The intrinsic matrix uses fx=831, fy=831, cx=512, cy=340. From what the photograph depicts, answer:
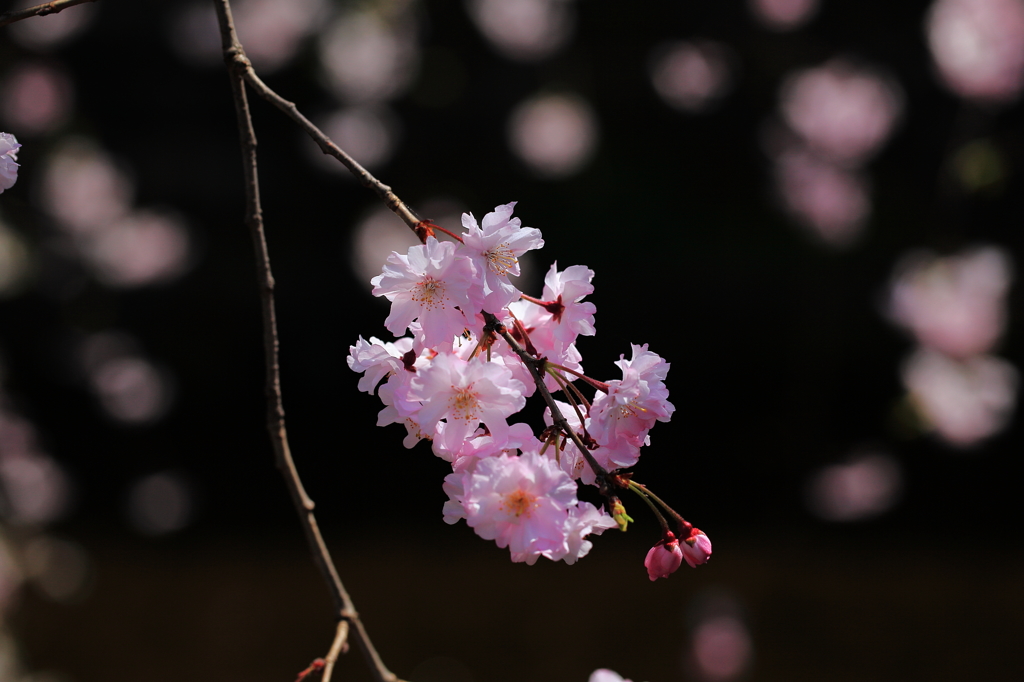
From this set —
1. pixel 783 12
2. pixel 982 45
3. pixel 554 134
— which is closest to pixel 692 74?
pixel 783 12

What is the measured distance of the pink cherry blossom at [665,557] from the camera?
0.47 m

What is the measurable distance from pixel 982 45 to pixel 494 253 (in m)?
2.25

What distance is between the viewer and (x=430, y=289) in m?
0.48

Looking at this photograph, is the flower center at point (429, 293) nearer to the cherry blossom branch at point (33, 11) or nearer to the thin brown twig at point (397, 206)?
the thin brown twig at point (397, 206)

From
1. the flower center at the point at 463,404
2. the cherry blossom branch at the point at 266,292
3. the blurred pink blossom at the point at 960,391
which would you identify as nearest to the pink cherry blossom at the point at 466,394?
the flower center at the point at 463,404

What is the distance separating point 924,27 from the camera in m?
2.48

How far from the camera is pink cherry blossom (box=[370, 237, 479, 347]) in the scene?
0.47 m

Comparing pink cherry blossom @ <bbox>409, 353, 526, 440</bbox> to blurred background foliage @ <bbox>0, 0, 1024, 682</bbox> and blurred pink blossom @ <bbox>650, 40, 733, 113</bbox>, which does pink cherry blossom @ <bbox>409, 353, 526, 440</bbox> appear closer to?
blurred background foliage @ <bbox>0, 0, 1024, 682</bbox>

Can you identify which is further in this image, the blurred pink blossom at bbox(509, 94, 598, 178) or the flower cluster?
the blurred pink blossom at bbox(509, 94, 598, 178)

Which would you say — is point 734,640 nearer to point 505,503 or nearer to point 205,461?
point 205,461

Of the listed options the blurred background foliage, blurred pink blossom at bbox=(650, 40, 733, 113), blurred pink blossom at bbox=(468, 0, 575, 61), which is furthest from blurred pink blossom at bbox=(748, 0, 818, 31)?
blurred pink blossom at bbox=(468, 0, 575, 61)

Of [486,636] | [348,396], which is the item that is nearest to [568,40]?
[348,396]

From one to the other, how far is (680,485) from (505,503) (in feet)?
7.08

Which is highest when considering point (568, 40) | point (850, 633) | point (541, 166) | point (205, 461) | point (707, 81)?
point (568, 40)
